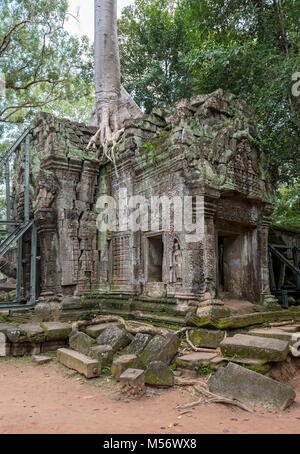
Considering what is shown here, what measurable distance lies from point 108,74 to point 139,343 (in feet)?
30.9

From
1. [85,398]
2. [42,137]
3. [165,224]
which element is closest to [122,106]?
[42,137]

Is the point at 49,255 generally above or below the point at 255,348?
above

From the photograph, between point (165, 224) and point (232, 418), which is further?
point (165, 224)

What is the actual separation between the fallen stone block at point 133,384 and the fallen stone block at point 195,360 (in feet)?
2.50

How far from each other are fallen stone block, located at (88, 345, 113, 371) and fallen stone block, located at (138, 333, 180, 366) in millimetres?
526

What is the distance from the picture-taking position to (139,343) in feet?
17.9

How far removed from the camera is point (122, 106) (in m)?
11.4

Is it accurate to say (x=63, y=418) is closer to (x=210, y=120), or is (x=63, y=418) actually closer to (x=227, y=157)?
(x=227, y=157)

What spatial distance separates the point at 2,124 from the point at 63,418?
1592 cm

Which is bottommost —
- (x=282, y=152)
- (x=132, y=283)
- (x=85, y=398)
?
(x=85, y=398)

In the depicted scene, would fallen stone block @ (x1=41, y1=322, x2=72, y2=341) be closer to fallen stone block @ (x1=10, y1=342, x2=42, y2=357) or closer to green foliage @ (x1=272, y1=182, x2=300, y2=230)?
fallen stone block @ (x1=10, y1=342, x2=42, y2=357)

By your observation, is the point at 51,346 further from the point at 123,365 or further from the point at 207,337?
the point at 207,337

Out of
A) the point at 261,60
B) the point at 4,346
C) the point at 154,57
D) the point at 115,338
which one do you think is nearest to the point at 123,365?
the point at 115,338

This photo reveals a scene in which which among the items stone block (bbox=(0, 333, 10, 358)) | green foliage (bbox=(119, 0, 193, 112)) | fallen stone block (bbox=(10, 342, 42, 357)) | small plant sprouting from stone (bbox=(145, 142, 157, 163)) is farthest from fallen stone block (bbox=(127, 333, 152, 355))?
green foliage (bbox=(119, 0, 193, 112))
